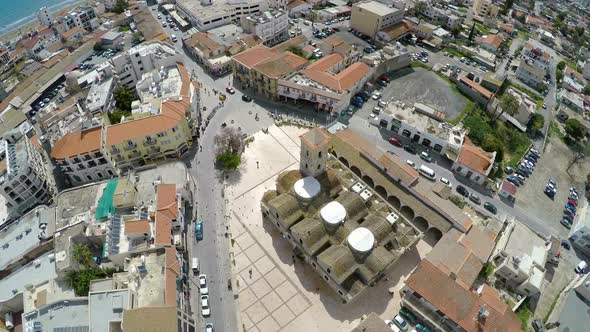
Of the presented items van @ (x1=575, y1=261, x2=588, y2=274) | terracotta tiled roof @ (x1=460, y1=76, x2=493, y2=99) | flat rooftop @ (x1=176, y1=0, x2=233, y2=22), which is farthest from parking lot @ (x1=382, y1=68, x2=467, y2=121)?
flat rooftop @ (x1=176, y1=0, x2=233, y2=22)

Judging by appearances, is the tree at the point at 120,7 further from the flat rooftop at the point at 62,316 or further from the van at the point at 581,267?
the van at the point at 581,267

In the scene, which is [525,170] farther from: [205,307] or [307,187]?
[205,307]

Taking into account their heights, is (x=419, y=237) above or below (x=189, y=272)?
above

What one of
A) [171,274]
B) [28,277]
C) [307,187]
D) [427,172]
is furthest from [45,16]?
[427,172]

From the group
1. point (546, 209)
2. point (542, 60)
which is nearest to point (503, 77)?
point (542, 60)

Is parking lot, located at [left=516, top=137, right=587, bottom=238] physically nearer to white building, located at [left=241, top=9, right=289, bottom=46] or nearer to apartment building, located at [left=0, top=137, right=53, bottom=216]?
white building, located at [left=241, top=9, right=289, bottom=46]

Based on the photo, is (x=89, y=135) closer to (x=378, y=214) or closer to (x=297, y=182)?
(x=297, y=182)
